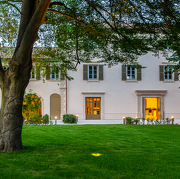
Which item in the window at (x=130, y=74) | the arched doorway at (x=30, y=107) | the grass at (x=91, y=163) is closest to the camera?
the grass at (x=91, y=163)

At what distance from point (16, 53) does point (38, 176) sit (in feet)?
10.4

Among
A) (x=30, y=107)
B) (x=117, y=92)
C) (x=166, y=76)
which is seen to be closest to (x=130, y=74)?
(x=117, y=92)

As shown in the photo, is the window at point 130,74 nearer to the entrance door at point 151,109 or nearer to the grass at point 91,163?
the entrance door at point 151,109

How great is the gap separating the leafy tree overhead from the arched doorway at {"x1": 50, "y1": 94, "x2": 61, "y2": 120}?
396 inches

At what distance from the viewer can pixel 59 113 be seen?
19.3 meters

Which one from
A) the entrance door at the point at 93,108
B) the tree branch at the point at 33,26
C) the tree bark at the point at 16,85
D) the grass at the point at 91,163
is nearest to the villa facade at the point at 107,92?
the entrance door at the point at 93,108

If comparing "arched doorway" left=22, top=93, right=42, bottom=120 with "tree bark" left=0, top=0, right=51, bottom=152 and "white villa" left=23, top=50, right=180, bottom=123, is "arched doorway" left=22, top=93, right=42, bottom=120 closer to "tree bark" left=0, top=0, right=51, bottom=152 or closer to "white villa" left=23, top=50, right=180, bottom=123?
"white villa" left=23, top=50, right=180, bottom=123

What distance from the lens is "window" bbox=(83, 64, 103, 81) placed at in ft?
64.0

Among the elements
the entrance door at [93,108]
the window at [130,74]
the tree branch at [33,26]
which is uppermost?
the window at [130,74]

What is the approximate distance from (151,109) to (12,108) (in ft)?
59.6

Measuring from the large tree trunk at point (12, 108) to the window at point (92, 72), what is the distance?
14.1 meters

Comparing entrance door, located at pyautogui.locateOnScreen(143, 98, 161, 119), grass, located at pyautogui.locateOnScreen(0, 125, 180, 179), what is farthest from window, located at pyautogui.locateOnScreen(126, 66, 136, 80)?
grass, located at pyautogui.locateOnScreen(0, 125, 180, 179)

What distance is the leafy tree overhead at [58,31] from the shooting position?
5.29m

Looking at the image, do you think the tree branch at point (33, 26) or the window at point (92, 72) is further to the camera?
the window at point (92, 72)
